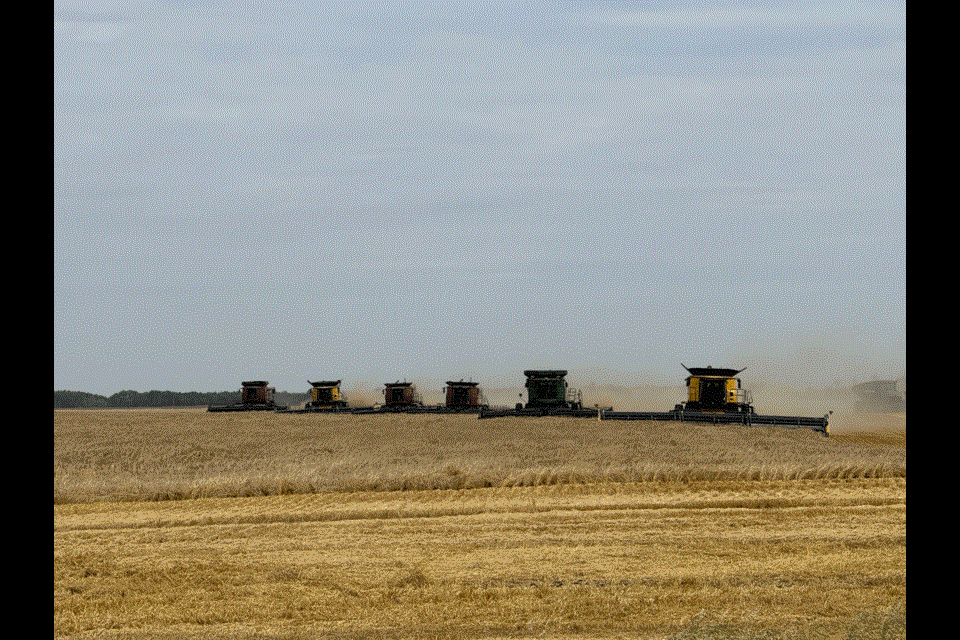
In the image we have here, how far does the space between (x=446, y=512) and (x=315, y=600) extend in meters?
7.15

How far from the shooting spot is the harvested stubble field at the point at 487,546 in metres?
10.7

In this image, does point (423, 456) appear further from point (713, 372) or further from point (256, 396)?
point (256, 396)

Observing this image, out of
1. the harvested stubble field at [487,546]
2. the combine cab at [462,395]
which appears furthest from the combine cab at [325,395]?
the harvested stubble field at [487,546]

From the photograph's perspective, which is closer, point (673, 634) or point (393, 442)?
point (673, 634)

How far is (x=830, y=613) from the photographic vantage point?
1078cm

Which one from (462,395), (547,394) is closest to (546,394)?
(547,394)

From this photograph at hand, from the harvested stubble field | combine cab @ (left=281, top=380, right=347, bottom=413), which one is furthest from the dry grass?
combine cab @ (left=281, top=380, right=347, bottom=413)

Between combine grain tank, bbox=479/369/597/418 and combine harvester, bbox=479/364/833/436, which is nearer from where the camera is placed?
combine harvester, bbox=479/364/833/436

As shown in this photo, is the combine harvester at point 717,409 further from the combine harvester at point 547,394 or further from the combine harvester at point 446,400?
the combine harvester at point 446,400

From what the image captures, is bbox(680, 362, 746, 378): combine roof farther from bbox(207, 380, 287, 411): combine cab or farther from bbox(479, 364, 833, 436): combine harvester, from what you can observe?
bbox(207, 380, 287, 411): combine cab

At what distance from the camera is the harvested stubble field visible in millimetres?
10680
